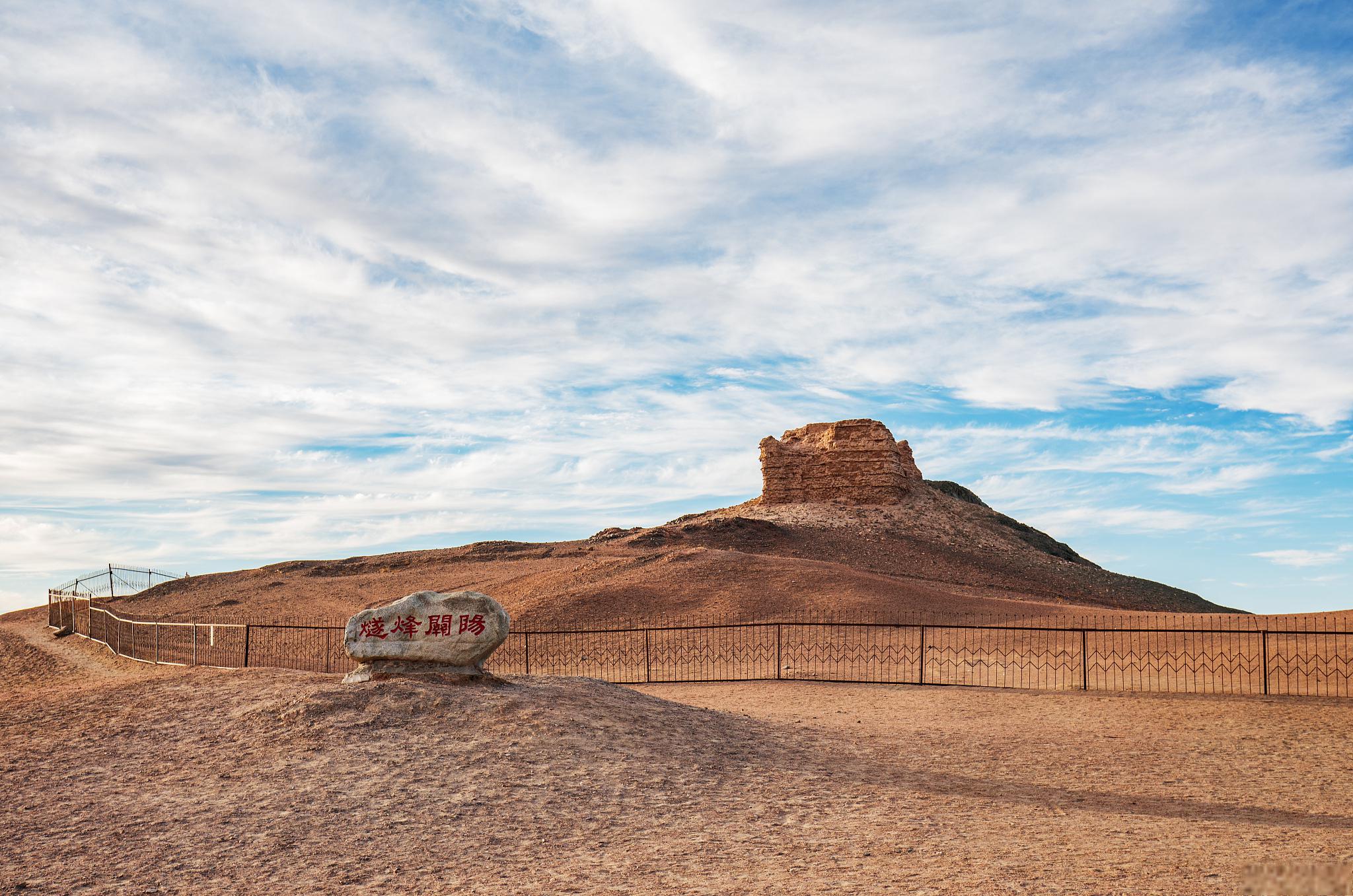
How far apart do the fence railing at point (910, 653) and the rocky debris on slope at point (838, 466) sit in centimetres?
2540

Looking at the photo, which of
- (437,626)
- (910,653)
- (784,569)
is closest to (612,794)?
(437,626)

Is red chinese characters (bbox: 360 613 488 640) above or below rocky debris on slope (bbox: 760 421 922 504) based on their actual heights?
below

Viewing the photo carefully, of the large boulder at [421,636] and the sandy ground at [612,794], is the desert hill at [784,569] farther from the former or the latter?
the large boulder at [421,636]

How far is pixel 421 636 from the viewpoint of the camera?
568 inches

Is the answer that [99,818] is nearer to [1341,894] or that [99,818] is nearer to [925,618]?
[1341,894]

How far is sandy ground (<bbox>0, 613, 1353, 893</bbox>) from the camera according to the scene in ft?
27.0

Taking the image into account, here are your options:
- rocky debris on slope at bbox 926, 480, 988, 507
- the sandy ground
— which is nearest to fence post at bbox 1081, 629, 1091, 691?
the sandy ground

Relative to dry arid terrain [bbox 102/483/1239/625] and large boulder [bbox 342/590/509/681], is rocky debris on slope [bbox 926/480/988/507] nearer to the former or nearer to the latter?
dry arid terrain [bbox 102/483/1239/625]

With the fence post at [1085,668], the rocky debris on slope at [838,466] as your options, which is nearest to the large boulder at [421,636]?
the fence post at [1085,668]

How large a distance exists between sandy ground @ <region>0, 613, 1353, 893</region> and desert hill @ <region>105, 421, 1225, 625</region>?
15.5m

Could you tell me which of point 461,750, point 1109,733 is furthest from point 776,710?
point 461,750

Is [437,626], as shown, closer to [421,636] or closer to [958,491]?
[421,636]

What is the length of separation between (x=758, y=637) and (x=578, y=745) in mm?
16503

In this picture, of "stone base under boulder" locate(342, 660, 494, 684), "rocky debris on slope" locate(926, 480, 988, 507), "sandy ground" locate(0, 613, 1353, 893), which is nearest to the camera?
"sandy ground" locate(0, 613, 1353, 893)
